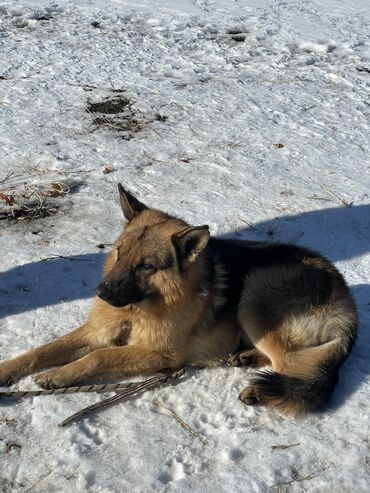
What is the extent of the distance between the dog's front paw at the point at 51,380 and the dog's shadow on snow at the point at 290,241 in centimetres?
92

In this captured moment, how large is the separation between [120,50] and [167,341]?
7.32 meters

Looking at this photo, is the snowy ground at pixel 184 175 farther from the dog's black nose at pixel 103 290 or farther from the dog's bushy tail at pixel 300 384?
the dog's black nose at pixel 103 290

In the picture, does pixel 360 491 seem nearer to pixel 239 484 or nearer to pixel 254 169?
pixel 239 484

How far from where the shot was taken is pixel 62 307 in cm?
529

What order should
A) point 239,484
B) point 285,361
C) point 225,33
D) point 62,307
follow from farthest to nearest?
point 225,33, point 62,307, point 285,361, point 239,484

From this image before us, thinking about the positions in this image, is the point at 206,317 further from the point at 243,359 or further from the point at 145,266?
the point at 145,266

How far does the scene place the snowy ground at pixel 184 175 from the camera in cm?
391

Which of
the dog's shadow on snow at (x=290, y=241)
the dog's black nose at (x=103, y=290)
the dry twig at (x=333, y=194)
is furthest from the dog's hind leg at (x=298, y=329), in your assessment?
the dry twig at (x=333, y=194)

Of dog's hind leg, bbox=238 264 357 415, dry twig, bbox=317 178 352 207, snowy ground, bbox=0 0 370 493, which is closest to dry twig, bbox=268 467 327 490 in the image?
snowy ground, bbox=0 0 370 493

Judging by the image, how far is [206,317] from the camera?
4.84 meters

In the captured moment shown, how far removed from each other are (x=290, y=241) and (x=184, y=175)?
169 centimetres

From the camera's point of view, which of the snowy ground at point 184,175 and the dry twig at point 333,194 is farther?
the dry twig at point 333,194

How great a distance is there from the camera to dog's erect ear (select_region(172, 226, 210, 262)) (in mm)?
4380

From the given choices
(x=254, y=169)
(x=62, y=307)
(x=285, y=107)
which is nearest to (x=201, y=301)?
(x=62, y=307)
